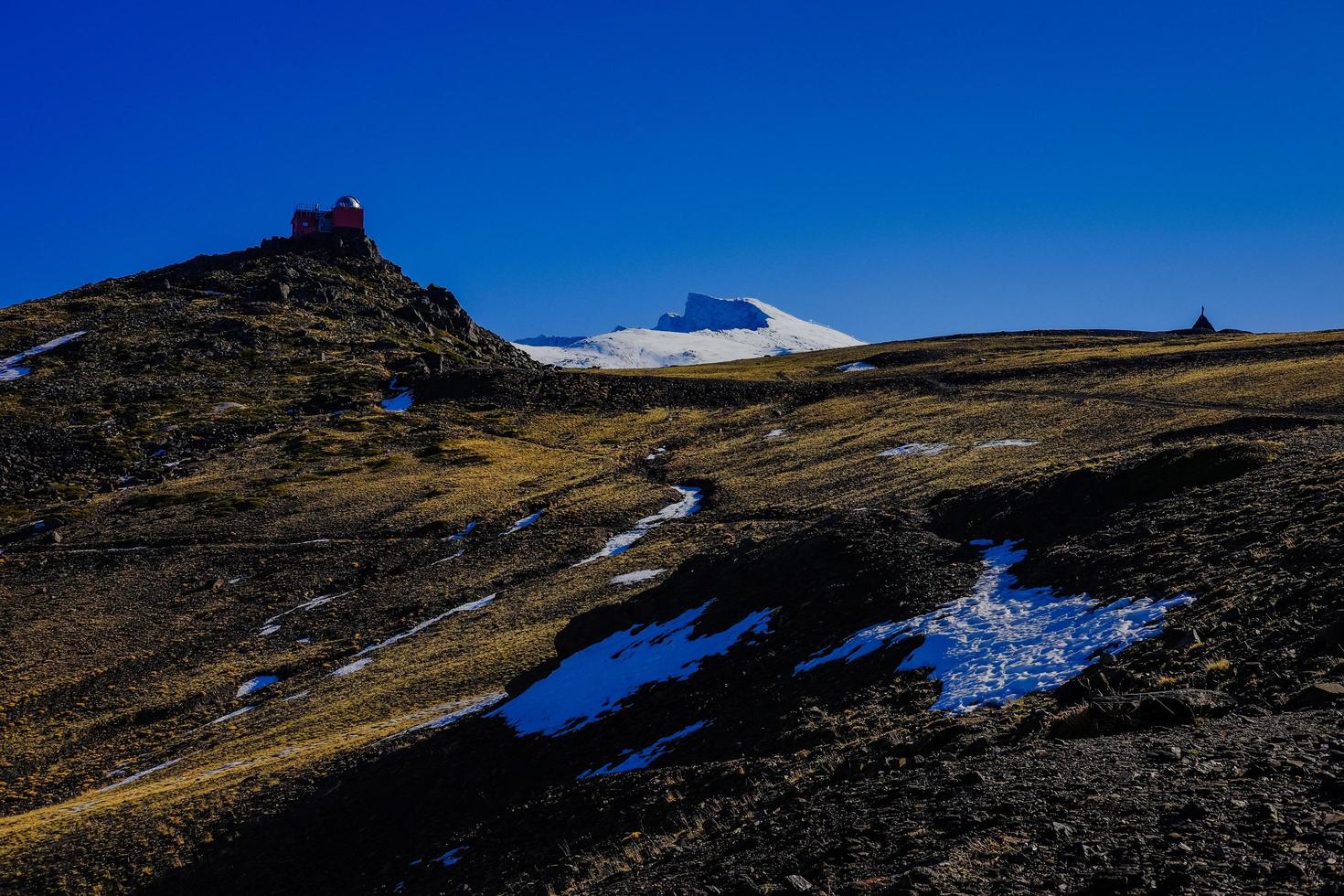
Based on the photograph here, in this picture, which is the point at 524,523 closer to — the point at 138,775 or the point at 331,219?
the point at 138,775

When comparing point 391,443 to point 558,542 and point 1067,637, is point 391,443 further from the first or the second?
point 1067,637

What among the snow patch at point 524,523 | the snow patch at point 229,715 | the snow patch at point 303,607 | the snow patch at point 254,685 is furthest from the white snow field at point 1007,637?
the snow patch at point 524,523

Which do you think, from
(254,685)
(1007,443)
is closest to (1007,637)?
(254,685)

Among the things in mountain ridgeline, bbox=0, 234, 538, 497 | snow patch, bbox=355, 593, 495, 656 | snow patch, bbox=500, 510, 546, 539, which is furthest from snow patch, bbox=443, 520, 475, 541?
mountain ridgeline, bbox=0, 234, 538, 497

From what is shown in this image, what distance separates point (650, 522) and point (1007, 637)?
41.5 m

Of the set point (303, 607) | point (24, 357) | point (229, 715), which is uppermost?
point (24, 357)

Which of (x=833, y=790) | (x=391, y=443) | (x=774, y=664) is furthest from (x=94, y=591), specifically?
(x=833, y=790)

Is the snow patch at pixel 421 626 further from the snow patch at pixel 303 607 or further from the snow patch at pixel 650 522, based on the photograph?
the snow patch at pixel 303 607

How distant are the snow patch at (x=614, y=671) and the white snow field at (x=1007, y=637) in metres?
4.26

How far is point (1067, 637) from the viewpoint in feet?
68.6

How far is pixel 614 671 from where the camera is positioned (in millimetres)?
29438

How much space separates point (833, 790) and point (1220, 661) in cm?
722

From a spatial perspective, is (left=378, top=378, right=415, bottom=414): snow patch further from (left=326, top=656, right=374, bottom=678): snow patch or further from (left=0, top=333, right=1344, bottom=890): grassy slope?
(left=326, top=656, right=374, bottom=678): snow patch

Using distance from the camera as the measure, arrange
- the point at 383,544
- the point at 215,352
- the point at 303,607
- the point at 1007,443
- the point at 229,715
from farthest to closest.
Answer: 1. the point at 215,352
2. the point at 1007,443
3. the point at 383,544
4. the point at 303,607
5. the point at 229,715
